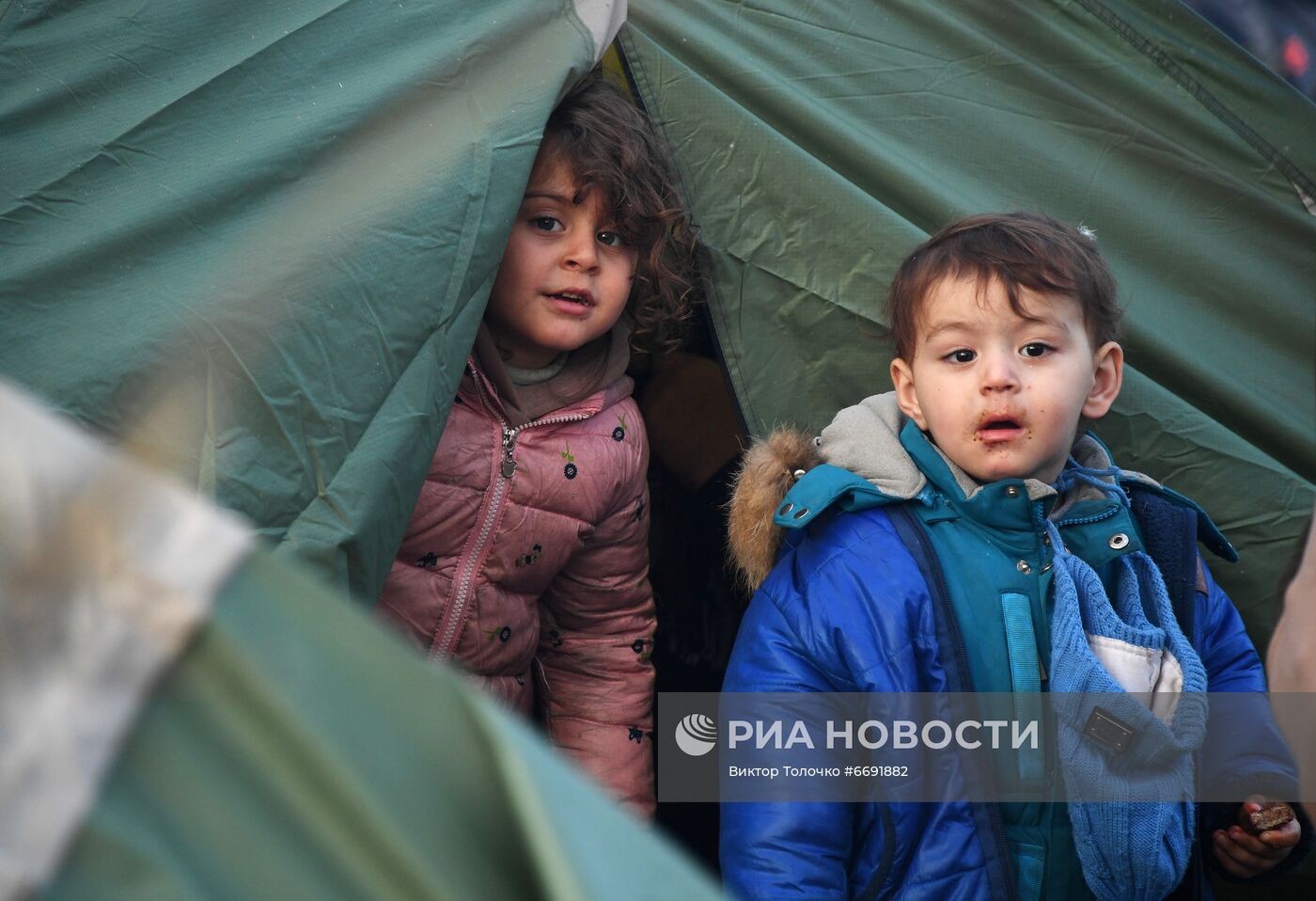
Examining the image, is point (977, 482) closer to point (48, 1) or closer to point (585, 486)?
point (585, 486)

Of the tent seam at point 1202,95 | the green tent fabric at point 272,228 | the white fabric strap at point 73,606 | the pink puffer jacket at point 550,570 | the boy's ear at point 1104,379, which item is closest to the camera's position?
the white fabric strap at point 73,606

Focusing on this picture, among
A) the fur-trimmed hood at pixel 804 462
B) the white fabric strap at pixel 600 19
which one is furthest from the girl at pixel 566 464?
the fur-trimmed hood at pixel 804 462

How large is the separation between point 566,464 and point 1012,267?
0.64 m

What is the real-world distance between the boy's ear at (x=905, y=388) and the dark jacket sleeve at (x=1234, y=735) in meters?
0.42

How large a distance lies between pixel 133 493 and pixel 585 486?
1.18 metres

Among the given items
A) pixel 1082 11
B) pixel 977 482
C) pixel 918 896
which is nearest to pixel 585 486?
pixel 977 482

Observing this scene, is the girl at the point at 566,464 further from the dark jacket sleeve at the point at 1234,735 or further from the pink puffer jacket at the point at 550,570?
the dark jacket sleeve at the point at 1234,735

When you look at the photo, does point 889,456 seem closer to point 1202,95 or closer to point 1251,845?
point 1251,845

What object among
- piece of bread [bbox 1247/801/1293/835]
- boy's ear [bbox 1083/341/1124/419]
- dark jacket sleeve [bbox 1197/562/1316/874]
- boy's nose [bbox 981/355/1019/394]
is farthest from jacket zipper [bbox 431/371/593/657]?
piece of bread [bbox 1247/801/1293/835]

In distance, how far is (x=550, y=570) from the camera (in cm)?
173

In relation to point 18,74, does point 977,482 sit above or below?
below

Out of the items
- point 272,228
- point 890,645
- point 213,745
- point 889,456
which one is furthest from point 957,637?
point 213,745

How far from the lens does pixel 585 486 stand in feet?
5.64

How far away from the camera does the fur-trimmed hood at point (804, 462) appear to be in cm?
152
